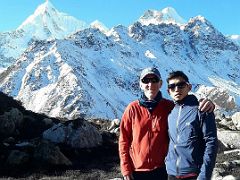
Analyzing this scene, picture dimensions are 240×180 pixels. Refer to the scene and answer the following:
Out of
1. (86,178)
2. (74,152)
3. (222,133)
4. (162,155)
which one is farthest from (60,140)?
(162,155)

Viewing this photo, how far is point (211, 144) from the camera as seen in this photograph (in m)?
8.17

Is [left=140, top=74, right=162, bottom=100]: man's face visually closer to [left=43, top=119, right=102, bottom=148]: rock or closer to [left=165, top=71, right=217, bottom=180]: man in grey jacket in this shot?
[left=165, top=71, right=217, bottom=180]: man in grey jacket

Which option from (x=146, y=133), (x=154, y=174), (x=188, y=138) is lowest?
(x=154, y=174)

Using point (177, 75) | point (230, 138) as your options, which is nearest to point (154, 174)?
point (177, 75)

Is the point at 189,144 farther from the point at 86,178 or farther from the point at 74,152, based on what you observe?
the point at 74,152

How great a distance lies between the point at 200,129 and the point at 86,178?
1250 cm

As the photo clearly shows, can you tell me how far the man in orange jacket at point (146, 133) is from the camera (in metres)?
9.17

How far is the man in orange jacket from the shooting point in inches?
361

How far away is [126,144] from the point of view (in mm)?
9438

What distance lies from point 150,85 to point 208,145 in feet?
5.68

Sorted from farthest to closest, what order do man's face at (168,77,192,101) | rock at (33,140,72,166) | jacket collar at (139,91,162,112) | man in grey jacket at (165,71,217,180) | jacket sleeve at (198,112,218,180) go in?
rock at (33,140,72,166)
jacket collar at (139,91,162,112)
man's face at (168,77,192,101)
man in grey jacket at (165,71,217,180)
jacket sleeve at (198,112,218,180)

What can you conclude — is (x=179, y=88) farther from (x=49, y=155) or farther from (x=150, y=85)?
(x=49, y=155)

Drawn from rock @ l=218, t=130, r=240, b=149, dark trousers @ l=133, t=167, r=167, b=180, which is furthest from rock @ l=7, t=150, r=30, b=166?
dark trousers @ l=133, t=167, r=167, b=180

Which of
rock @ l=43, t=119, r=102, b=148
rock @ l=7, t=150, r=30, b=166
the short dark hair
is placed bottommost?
rock @ l=7, t=150, r=30, b=166
